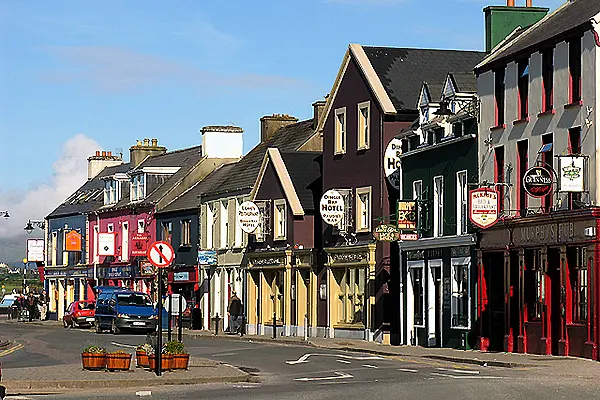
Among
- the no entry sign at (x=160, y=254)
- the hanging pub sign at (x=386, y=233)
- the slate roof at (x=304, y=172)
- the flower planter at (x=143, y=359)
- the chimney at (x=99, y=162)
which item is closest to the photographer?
the no entry sign at (x=160, y=254)

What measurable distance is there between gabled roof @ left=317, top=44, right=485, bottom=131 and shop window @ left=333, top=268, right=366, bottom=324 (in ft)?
22.2

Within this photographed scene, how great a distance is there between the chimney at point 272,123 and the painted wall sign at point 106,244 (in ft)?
48.8

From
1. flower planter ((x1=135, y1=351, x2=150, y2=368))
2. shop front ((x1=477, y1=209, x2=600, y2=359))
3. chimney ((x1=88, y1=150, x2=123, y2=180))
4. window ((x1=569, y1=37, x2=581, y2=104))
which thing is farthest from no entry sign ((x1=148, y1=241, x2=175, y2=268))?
chimney ((x1=88, y1=150, x2=123, y2=180))

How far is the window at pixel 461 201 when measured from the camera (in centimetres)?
4172

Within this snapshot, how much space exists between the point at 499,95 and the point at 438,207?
567cm

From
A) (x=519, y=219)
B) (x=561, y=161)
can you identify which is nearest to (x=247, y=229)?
(x=519, y=219)

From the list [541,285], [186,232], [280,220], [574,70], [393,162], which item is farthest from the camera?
[186,232]

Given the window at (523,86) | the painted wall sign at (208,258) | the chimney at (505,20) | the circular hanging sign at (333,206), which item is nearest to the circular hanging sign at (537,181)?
the window at (523,86)

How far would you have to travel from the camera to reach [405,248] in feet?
153

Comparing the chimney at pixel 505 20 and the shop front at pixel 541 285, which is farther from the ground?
the chimney at pixel 505 20

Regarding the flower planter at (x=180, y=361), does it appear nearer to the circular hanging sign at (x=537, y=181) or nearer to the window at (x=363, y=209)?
the circular hanging sign at (x=537, y=181)

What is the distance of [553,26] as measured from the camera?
3728 cm

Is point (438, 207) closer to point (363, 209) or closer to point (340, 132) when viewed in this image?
point (363, 209)

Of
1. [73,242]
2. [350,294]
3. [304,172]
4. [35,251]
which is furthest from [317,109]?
[35,251]
